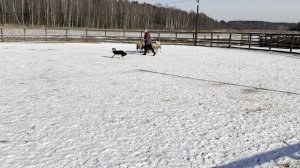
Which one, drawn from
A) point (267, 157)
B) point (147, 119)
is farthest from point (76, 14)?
point (267, 157)

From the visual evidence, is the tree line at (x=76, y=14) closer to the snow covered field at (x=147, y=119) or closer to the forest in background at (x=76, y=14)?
the forest in background at (x=76, y=14)

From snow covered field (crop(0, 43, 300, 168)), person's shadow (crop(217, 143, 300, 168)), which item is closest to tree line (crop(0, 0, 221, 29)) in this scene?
snow covered field (crop(0, 43, 300, 168))

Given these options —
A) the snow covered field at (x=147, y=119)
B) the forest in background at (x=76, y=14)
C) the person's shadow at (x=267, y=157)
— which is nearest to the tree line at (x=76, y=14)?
the forest in background at (x=76, y=14)

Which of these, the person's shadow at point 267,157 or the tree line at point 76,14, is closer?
the person's shadow at point 267,157

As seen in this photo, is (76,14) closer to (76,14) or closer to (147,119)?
(76,14)

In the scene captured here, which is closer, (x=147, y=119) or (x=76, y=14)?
(x=147, y=119)

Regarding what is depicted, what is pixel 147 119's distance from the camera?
7887mm

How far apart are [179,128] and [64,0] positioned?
76975 millimetres

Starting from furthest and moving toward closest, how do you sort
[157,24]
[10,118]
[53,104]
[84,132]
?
[157,24], [53,104], [10,118], [84,132]

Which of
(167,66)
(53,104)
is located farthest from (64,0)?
(53,104)

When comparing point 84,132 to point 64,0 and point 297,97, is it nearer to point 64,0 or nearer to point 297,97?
point 297,97

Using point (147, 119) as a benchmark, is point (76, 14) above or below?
above

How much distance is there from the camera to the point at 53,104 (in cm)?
909

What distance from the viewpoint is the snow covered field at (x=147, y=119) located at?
5723 millimetres
